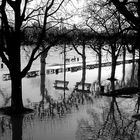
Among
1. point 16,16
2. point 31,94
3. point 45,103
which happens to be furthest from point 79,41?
point 16,16

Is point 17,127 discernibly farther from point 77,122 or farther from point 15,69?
point 15,69

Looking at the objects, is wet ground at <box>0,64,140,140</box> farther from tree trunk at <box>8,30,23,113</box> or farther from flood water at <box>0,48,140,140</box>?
tree trunk at <box>8,30,23,113</box>

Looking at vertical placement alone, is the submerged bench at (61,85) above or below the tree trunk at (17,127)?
above

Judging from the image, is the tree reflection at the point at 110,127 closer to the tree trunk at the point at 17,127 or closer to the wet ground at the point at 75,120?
the wet ground at the point at 75,120

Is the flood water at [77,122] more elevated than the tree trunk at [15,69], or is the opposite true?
the tree trunk at [15,69]

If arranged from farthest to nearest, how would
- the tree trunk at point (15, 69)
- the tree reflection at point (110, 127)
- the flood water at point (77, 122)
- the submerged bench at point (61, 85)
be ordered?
the submerged bench at point (61, 85) < the tree trunk at point (15, 69) < the flood water at point (77, 122) < the tree reflection at point (110, 127)

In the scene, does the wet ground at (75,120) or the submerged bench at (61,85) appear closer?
the wet ground at (75,120)

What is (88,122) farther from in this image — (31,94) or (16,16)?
(31,94)

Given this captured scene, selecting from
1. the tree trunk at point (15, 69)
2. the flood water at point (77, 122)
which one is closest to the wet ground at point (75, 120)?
the flood water at point (77, 122)

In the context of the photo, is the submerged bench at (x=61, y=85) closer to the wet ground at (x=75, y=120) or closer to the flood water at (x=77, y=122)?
the wet ground at (x=75, y=120)

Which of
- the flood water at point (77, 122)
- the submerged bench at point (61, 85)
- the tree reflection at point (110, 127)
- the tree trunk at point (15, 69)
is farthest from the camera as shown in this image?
the submerged bench at point (61, 85)

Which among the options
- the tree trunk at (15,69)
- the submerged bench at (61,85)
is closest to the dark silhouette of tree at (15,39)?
the tree trunk at (15,69)

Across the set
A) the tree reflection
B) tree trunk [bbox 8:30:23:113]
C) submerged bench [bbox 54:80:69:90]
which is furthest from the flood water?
submerged bench [bbox 54:80:69:90]

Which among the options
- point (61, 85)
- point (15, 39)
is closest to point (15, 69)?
point (15, 39)
